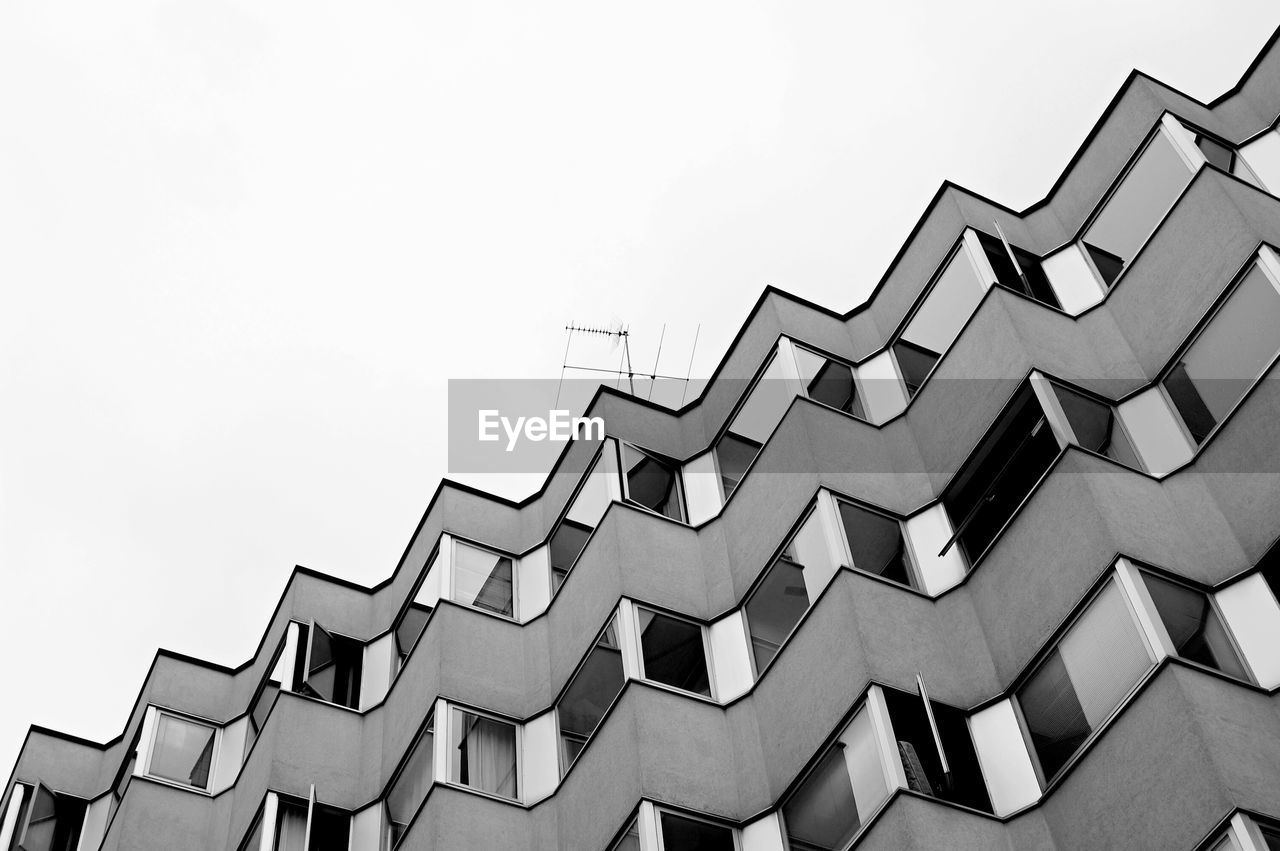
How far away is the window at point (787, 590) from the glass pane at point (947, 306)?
499cm

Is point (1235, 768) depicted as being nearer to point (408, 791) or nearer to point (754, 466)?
point (754, 466)

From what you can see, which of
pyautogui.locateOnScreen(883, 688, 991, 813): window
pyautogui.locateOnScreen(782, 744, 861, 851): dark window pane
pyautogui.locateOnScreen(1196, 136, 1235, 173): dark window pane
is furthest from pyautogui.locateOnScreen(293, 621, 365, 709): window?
pyautogui.locateOnScreen(1196, 136, 1235, 173): dark window pane

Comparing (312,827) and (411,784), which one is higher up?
(411,784)

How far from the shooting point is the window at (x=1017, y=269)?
83.7ft

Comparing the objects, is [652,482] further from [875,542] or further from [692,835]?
[692,835]

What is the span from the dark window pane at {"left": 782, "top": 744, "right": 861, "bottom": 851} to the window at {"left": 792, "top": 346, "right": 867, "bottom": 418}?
8.32 metres

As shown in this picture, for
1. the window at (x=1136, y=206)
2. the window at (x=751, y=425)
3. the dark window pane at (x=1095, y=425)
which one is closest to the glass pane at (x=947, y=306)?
the window at (x=1136, y=206)

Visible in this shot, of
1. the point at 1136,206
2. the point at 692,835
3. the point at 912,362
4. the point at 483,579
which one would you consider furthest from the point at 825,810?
the point at 1136,206

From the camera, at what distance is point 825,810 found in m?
19.8

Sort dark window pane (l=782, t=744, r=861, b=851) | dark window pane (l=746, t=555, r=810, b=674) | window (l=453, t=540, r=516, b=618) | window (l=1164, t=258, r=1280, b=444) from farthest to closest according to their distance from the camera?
window (l=453, t=540, r=516, b=618) → dark window pane (l=746, t=555, r=810, b=674) → window (l=1164, t=258, r=1280, b=444) → dark window pane (l=782, t=744, r=861, b=851)

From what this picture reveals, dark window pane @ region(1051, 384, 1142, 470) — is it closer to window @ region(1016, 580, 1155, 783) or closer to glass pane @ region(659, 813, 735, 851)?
window @ region(1016, 580, 1155, 783)

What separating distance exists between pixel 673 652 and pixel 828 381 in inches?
248

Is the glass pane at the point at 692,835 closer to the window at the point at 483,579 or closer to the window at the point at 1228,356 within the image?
the window at the point at 483,579

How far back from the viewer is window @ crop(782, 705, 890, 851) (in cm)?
1916
